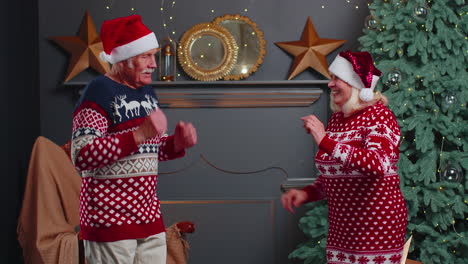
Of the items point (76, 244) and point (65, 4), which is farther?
point (65, 4)

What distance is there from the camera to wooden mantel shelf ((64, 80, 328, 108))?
3.75 meters

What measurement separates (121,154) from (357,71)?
989 millimetres

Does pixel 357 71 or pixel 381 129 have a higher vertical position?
pixel 357 71

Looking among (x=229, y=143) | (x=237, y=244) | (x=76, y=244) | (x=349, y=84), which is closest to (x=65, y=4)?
(x=229, y=143)

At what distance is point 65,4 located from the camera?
3.88 m

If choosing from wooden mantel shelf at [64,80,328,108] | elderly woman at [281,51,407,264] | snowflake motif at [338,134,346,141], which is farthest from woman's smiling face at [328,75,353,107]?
wooden mantel shelf at [64,80,328,108]

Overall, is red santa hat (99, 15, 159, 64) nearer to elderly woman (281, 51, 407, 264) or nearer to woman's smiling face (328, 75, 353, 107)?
elderly woman (281, 51, 407, 264)

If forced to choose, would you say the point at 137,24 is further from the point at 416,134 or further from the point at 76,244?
the point at 416,134

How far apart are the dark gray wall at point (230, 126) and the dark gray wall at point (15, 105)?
4 cm

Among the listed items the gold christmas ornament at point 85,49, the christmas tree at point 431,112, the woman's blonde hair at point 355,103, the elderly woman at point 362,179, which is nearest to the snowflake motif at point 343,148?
the elderly woman at point 362,179

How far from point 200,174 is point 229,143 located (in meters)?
0.28

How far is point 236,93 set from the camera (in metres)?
3.76

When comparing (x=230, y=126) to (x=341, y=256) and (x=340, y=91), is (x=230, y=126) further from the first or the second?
(x=341, y=256)

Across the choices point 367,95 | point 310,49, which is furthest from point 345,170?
point 310,49
